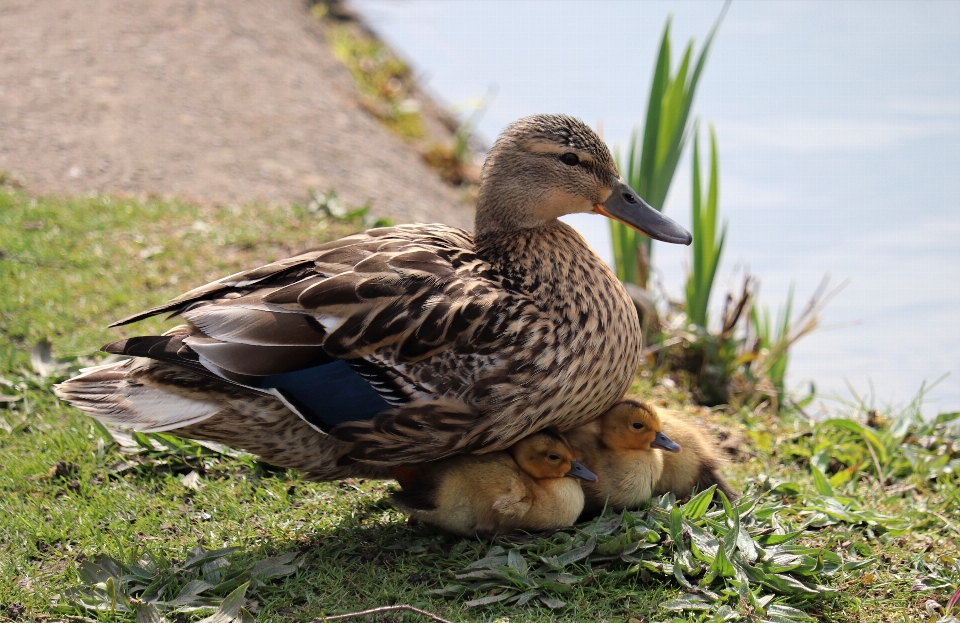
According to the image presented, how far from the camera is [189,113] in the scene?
27.8ft

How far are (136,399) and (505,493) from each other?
4.49ft

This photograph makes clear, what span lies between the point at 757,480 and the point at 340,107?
22.2 ft

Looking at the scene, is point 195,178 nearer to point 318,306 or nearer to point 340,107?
point 340,107

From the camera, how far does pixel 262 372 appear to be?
3.22m

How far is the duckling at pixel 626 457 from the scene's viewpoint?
3541 mm

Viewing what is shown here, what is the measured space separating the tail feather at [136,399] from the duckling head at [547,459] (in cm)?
111

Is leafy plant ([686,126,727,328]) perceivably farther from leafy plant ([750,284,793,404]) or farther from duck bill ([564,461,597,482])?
duck bill ([564,461,597,482])

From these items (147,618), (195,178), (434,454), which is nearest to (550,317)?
(434,454)

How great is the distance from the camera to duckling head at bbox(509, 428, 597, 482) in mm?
3361

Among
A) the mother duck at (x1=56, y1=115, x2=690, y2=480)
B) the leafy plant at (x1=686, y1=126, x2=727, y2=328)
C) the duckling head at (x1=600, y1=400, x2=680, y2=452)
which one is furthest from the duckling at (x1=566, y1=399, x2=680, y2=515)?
the leafy plant at (x1=686, y1=126, x2=727, y2=328)

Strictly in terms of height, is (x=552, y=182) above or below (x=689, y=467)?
above

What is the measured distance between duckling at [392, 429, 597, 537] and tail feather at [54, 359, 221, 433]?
0.80m

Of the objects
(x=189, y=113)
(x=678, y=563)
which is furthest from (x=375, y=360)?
(x=189, y=113)

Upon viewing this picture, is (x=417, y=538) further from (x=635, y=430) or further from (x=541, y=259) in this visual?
(x=541, y=259)
